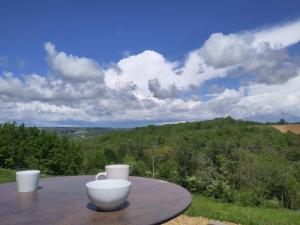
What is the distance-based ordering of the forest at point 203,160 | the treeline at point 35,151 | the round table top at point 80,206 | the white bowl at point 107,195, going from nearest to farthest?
the round table top at point 80,206, the white bowl at point 107,195, the forest at point 203,160, the treeline at point 35,151

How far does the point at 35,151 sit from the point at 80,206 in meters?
32.3

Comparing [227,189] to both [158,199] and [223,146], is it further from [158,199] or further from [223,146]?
[223,146]

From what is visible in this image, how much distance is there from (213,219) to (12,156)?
2755cm

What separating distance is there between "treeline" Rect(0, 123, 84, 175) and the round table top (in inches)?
1092

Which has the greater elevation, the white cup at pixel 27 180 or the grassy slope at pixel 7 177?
the white cup at pixel 27 180

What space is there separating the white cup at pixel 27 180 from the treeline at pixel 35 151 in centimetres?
2764

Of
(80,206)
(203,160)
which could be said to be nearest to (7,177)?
(80,206)

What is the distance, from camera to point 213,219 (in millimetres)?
5965

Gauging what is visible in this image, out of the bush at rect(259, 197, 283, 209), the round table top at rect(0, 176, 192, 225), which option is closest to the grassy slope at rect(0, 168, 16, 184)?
the round table top at rect(0, 176, 192, 225)

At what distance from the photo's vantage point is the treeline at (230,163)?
88.4 ft

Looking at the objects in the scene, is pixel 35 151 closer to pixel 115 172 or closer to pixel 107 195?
pixel 115 172

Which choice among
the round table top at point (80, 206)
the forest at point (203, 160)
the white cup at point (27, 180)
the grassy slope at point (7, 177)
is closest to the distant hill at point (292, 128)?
the forest at point (203, 160)

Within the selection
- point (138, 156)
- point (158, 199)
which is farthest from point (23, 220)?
point (138, 156)

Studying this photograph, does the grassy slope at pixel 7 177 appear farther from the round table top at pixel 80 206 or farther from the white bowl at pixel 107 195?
the white bowl at pixel 107 195
